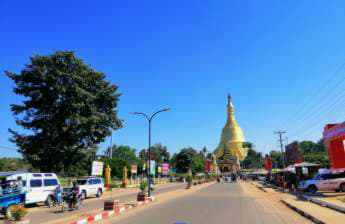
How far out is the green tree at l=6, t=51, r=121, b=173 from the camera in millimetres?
28031

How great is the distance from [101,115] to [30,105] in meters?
6.37

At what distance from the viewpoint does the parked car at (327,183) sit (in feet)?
83.7

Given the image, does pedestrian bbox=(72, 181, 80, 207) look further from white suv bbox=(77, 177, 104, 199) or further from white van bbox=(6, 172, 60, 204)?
white suv bbox=(77, 177, 104, 199)

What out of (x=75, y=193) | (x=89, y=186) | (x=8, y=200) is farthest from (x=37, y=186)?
(x=89, y=186)

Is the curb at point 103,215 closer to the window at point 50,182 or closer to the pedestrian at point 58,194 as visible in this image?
the pedestrian at point 58,194

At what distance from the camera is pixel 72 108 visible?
93.2 feet

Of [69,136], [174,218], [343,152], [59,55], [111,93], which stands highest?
[59,55]

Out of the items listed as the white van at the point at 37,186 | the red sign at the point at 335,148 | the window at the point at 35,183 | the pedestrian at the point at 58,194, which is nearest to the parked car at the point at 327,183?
the red sign at the point at 335,148

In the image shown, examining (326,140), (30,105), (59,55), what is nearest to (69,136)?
(30,105)

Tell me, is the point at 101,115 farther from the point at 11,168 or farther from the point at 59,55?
the point at 11,168

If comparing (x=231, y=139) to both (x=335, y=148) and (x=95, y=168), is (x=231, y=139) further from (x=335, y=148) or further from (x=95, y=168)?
(x=95, y=168)

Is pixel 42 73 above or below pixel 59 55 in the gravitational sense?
below

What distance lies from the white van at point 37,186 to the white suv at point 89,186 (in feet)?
15.5

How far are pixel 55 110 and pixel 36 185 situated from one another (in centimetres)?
909
